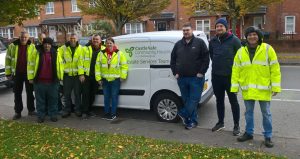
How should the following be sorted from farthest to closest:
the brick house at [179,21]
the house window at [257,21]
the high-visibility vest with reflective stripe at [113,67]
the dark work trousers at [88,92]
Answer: the house window at [257,21], the brick house at [179,21], the dark work trousers at [88,92], the high-visibility vest with reflective stripe at [113,67]

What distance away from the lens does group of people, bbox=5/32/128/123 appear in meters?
7.38

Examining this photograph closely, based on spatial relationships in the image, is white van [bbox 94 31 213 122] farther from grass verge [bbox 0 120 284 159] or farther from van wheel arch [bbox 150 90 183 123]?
grass verge [bbox 0 120 284 159]

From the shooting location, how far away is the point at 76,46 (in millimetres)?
7648

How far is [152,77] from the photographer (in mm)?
7215

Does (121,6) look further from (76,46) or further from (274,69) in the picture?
(274,69)

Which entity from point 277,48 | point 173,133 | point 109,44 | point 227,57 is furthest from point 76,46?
point 277,48

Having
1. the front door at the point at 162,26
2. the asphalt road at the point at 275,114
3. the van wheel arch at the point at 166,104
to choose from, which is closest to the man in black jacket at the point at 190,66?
the van wheel arch at the point at 166,104

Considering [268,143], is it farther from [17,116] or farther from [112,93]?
[17,116]

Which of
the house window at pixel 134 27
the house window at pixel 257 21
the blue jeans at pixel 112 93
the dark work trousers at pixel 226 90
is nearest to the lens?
the dark work trousers at pixel 226 90

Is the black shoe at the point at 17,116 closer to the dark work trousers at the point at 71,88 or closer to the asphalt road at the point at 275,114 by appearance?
the asphalt road at the point at 275,114

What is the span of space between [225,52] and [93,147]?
9.13 feet

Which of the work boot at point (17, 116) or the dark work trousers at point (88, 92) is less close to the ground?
the dark work trousers at point (88, 92)

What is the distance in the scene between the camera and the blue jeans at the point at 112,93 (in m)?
7.43

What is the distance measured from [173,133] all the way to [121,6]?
54.9 feet
